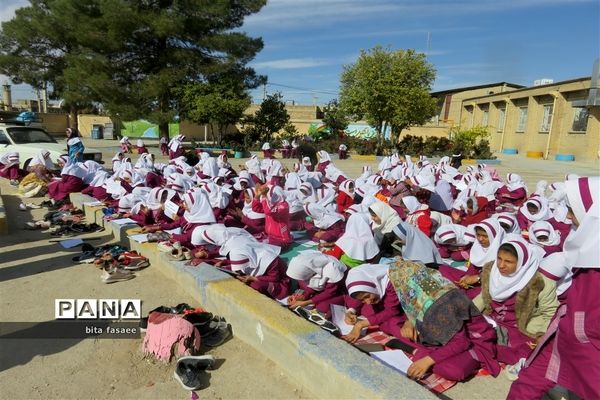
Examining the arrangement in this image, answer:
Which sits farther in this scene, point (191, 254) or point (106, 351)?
point (191, 254)

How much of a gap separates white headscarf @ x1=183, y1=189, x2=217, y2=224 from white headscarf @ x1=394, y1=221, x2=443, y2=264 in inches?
93.0

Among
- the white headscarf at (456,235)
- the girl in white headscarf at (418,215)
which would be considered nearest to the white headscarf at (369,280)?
the white headscarf at (456,235)

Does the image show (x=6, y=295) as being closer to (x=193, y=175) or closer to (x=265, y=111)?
(x=193, y=175)

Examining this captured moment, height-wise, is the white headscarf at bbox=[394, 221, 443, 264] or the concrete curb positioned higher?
the white headscarf at bbox=[394, 221, 443, 264]

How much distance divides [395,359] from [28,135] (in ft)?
39.0

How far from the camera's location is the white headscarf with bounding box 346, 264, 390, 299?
3.40m

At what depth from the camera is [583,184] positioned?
82.0 inches

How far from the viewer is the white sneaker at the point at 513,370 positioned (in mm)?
2883

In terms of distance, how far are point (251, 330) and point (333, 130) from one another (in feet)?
75.6

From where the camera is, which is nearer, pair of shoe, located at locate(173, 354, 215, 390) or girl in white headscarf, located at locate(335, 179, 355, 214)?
pair of shoe, located at locate(173, 354, 215, 390)

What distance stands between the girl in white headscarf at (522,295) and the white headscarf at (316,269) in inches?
49.4

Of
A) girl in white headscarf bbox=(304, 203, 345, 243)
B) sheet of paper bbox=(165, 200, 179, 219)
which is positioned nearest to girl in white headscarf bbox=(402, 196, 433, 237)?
girl in white headscarf bbox=(304, 203, 345, 243)

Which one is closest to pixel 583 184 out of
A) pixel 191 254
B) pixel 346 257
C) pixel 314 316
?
pixel 314 316

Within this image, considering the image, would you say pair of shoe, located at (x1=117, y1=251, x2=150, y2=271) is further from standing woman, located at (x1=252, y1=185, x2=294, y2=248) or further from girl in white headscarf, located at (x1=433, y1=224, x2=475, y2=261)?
girl in white headscarf, located at (x1=433, y1=224, x2=475, y2=261)
